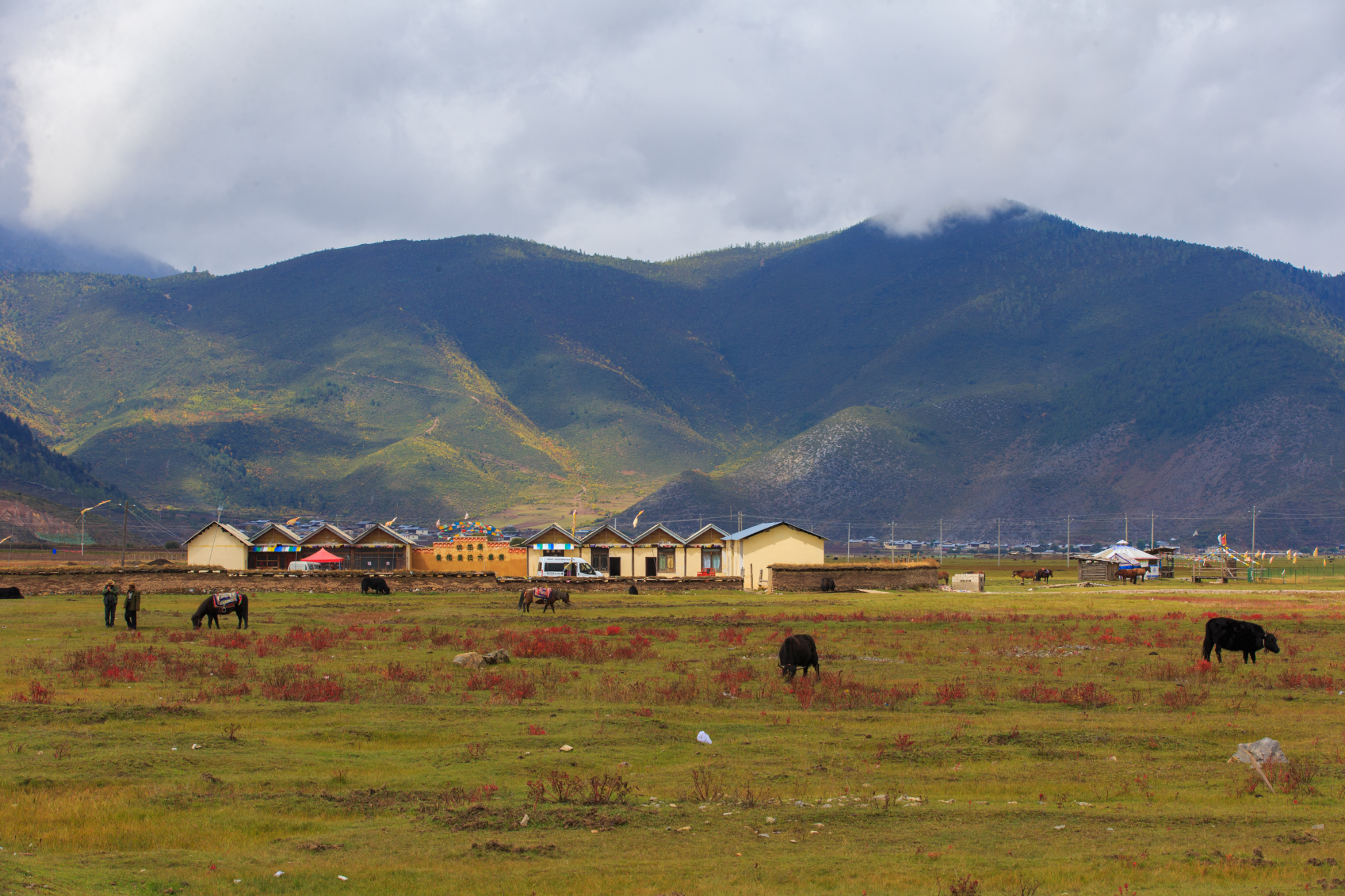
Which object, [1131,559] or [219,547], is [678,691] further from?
[1131,559]

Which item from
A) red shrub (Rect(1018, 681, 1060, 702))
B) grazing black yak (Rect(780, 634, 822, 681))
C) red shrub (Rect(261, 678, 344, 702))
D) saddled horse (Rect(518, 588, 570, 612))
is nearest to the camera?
red shrub (Rect(261, 678, 344, 702))

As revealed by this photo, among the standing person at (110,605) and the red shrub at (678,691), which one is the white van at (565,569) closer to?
the standing person at (110,605)

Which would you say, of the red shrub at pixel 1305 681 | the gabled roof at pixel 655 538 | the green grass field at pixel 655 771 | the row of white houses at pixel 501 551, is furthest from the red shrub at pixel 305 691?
the gabled roof at pixel 655 538

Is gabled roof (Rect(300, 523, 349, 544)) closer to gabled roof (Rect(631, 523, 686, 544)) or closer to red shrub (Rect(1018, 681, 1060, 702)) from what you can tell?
gabled roof (Rect(631, 523, 686, 544))

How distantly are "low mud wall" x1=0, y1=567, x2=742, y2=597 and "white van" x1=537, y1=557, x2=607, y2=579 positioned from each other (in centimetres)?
119

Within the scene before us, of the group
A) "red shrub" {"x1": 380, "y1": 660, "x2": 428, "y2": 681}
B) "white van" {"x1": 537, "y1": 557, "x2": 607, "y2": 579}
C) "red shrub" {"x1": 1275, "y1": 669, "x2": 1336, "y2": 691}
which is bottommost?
"white van" {"x1": 537, "y1": 557, "x2": 607, "y2": 579}

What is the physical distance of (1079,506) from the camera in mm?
197000

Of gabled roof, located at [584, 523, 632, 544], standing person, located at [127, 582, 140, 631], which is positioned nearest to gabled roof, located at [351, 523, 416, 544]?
gabled roof, located at [584, 523, 632, 544]

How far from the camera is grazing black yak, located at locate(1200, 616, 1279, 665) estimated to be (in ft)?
90.5

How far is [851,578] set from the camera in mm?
64875

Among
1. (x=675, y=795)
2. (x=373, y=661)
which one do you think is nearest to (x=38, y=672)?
(x=373, y=661)

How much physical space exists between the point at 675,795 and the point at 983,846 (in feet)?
12.6

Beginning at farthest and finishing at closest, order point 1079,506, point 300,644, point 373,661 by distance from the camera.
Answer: point 1079,506 → point 300,644 → point 373,661

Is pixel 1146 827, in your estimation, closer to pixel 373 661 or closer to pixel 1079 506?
pixel 373 661
